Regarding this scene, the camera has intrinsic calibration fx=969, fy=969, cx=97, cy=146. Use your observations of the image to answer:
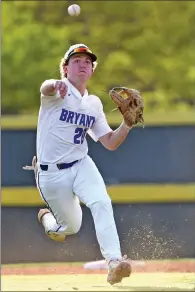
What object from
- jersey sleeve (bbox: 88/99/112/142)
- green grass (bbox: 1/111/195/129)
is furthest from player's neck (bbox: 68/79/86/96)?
green grass (bbox: 1/111/195/129)

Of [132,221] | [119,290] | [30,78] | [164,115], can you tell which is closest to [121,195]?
[132,221]

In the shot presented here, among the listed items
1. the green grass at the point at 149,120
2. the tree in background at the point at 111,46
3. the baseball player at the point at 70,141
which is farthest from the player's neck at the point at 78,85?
the tree in background at the point at 111,46

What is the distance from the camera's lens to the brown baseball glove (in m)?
7.43

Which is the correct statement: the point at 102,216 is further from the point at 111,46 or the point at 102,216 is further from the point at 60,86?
the point at 111,46

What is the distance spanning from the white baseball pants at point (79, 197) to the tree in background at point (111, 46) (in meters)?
13.9

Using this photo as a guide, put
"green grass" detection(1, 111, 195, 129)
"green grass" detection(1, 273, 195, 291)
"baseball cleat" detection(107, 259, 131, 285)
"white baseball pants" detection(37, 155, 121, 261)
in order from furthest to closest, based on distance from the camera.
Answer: "green grass" detection(1, 111, 195, 129)
"green grass" detection(1, 273, 195, 291)
"white baseball pants" detection(37, 155, 121, 261)
"baseball cleat" detection(107, 259, 131, 285)

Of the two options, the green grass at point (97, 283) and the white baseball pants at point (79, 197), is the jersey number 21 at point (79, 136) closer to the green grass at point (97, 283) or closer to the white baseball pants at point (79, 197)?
the white baseball pants at point (79, 197)

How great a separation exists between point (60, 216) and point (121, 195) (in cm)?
468

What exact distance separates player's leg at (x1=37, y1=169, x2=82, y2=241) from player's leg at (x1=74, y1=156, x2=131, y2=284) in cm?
10

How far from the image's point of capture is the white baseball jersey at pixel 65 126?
24.0ft

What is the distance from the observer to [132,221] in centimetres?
1205

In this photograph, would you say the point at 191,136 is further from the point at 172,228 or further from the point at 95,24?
the point at 95,24

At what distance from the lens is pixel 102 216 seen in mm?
7102

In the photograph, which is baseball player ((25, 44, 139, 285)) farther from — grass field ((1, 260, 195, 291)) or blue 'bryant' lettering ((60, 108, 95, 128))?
grass field ((1, 260, 195, 291))
